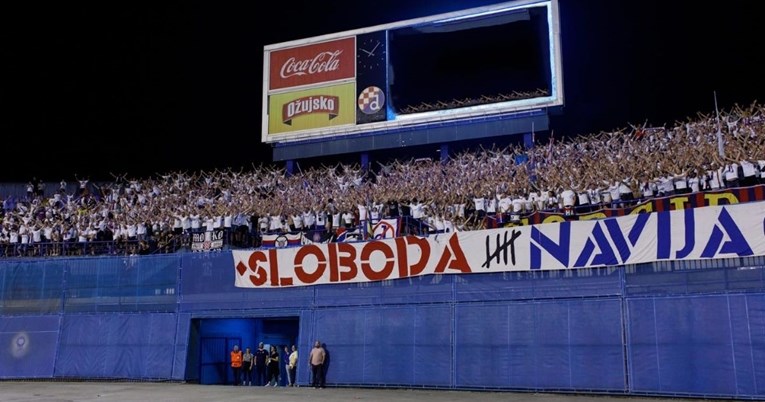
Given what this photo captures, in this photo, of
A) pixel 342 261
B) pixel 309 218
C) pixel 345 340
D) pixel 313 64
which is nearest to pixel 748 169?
pixel 342 261

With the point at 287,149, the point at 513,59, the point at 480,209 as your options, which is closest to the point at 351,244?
the point at 480,209

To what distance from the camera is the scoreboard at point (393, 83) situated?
1196 inches

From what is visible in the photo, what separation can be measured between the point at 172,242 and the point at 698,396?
18091mm

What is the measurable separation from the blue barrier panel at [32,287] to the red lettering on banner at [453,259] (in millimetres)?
13143

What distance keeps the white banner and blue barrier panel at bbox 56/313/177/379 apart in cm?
307

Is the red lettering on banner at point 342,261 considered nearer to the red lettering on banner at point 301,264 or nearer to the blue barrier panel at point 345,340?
the red lettering on banner at point 301,264

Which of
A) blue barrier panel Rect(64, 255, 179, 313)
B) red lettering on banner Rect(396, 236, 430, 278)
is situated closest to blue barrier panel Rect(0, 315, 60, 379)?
blue barrier panel Rect(64, 255, 179, 313)

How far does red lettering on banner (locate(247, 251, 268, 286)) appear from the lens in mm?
21688

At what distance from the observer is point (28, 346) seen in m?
23.2

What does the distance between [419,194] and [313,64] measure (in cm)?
1188

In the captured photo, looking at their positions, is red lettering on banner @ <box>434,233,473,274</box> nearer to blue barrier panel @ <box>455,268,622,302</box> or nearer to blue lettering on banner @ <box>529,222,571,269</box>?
blue barrier panel @ <box>455,268,622,302</box>

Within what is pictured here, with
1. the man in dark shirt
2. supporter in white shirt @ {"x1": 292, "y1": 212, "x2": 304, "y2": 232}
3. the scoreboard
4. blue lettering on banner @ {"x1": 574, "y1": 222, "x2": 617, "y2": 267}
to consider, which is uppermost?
the scoreboard

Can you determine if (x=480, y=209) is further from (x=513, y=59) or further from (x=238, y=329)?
(x=513, y=59)

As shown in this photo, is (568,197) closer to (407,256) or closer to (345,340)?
(407,256)
